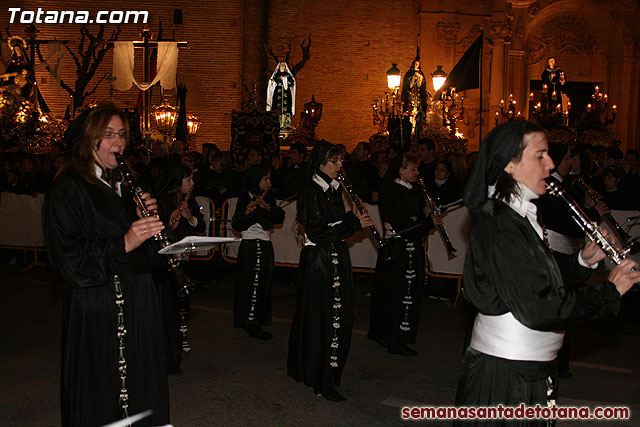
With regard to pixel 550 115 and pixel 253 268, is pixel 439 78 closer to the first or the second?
pixel 550 115

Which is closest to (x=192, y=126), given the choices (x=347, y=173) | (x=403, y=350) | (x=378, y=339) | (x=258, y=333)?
(x=347, y=173)

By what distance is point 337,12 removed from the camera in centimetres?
2706

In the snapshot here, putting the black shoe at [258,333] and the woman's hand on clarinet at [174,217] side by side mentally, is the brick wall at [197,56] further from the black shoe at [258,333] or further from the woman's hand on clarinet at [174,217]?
the woman's hand on clarinet at [174,217]

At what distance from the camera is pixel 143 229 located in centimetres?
402

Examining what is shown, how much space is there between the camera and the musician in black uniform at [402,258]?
8.13 meters

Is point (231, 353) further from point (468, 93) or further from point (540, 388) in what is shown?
point (468, 93)

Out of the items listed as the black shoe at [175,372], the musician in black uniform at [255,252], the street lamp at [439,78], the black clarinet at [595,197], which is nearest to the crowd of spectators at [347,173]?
the musician in black uniform at [255,252]

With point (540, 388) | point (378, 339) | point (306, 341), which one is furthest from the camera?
point (378, 339)

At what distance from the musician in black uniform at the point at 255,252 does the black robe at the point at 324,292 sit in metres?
2.04

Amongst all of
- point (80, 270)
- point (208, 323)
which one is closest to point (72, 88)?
point (208, 323)

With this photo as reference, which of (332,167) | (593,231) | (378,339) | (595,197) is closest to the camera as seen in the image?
(593,231)

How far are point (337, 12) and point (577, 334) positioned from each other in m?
20.3

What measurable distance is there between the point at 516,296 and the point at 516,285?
0.15ft

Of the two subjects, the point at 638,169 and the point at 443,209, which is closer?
the point at 443,209
